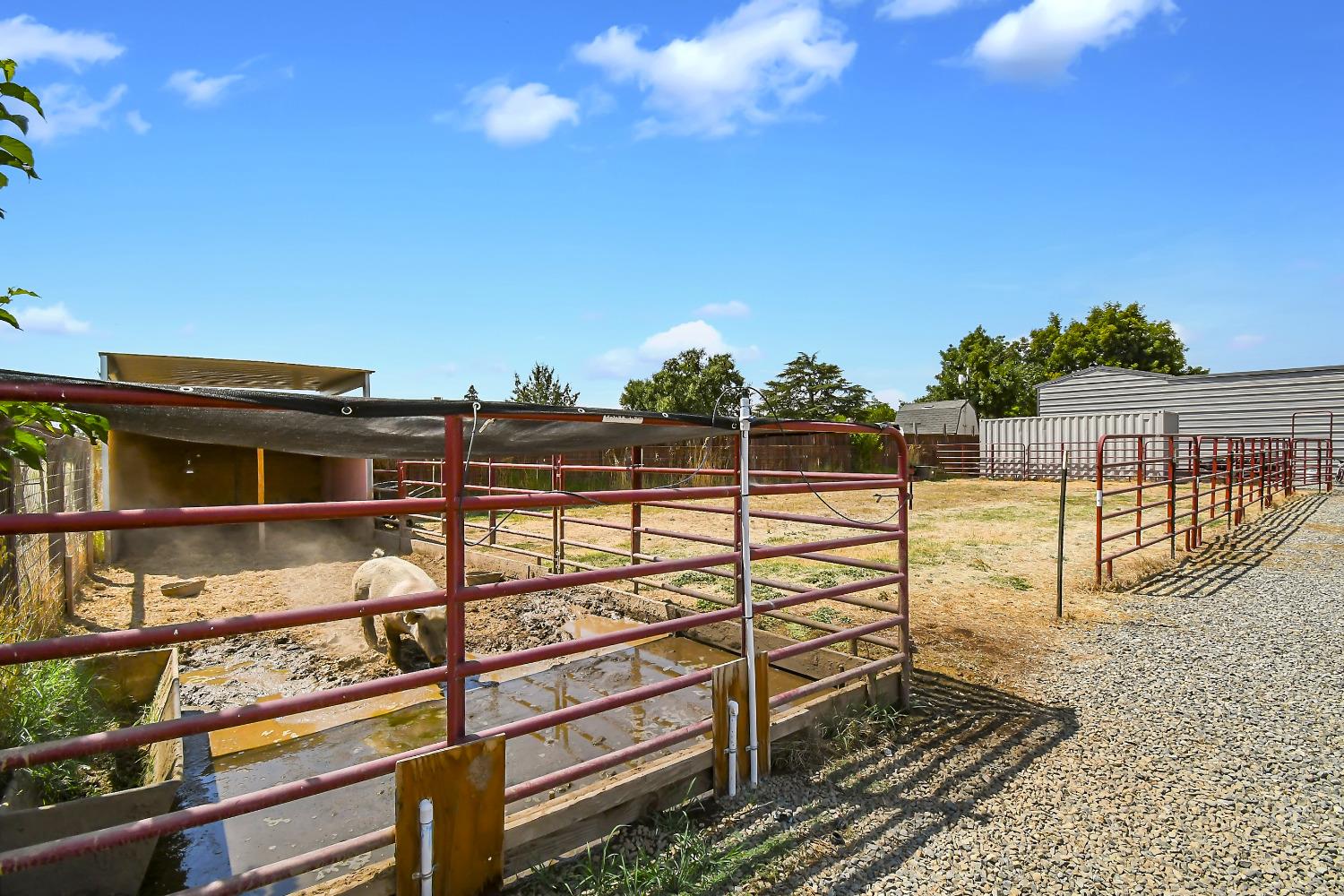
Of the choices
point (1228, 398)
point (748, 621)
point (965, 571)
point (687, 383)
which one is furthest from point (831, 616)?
point (687, 383)

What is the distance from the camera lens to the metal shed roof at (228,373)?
10.2m

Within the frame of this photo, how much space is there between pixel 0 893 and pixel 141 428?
1.62m

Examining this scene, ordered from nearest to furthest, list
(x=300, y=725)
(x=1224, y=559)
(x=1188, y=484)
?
(x=300, y=725) → (x=1224, y=559) → (x=1188, y=484)

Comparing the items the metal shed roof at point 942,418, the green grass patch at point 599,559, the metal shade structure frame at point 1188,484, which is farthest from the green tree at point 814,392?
the green grass patch at point 599,559

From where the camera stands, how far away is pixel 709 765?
3244 millimetres

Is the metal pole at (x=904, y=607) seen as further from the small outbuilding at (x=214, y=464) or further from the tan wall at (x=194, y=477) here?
the tan wall at (x=194, y=477)

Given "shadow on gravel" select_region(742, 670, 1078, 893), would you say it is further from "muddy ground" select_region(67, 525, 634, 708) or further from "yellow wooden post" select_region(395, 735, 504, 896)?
"muddy ground" select_region(67, 525, 634, 708)

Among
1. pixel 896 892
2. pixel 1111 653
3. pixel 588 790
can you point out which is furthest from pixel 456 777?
pixel 1111 653

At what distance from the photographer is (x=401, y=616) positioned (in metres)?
5.53

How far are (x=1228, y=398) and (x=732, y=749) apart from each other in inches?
1005

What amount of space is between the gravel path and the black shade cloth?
1835 millimetres

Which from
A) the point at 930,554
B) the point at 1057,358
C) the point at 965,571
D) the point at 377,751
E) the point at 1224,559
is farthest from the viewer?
the point at 1057,358

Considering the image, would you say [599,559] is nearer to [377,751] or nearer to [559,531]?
[559,531]

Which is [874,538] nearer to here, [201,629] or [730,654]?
[730,654]
